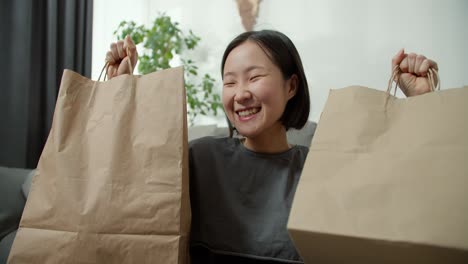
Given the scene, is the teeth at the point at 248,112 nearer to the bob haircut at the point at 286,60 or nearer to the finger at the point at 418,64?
the bob haircut at the point at 286,60

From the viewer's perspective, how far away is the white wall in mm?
1810

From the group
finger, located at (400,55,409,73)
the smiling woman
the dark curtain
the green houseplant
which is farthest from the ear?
the dark curtain

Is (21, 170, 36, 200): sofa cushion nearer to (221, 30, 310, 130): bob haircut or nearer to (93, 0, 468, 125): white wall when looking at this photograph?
(221, 30, 310, 130): bob haircut

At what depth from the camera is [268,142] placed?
2.56ft

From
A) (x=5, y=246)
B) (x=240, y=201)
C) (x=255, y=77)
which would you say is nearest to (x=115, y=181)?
(x=240, y=201)

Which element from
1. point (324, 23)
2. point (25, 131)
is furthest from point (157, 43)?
point (324, 23)

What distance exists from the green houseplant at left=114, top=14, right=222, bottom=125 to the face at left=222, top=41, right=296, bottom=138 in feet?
4.69

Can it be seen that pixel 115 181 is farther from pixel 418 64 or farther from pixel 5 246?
pixel 5 246

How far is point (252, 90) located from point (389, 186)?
0.35m

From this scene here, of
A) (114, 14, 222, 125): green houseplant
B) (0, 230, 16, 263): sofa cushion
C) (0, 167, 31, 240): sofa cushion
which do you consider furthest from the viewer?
(114, 14, 222, 125): green houseplant

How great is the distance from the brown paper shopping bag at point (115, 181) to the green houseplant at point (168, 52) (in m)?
1.52

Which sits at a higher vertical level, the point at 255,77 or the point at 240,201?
the point at 255,77

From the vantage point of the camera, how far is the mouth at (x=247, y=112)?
736 millimetres

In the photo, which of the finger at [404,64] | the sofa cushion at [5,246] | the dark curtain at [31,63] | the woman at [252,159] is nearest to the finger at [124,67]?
the woman at [252,159]
